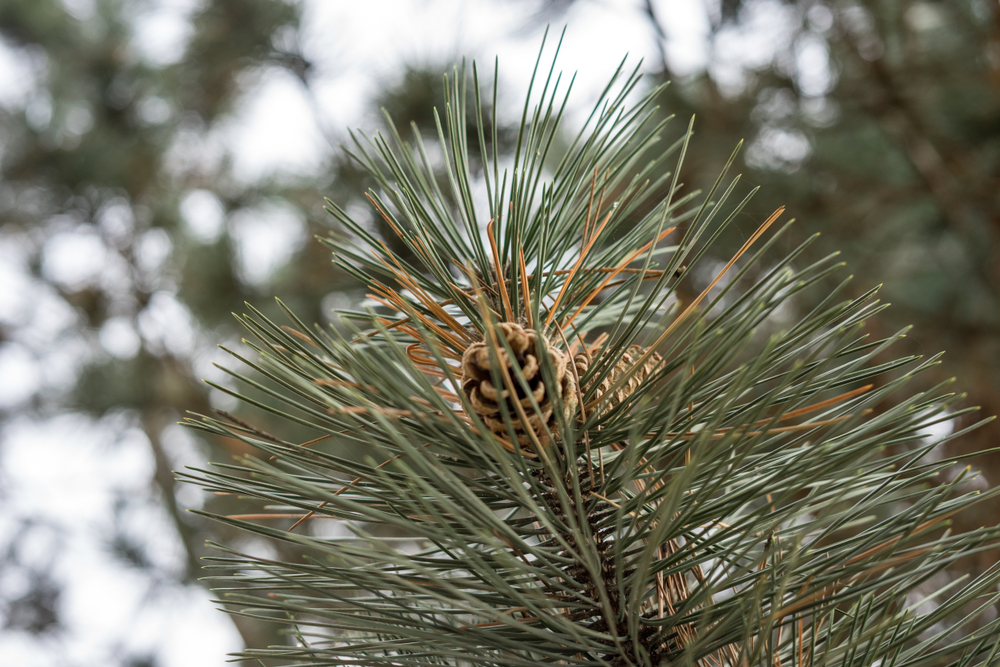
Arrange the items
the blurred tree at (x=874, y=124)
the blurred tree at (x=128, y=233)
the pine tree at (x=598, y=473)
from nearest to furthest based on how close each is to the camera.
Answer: the pine tree at (x=598, y=473) → the blurred tree at (x=874, y=124) → the blurred tree at (x=128, y=233)

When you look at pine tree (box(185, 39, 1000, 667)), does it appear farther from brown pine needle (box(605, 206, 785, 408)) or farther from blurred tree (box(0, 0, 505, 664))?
blurred tree (box(0, 0, 505, 664))

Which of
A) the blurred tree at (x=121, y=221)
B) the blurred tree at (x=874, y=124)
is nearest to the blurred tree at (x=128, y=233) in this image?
the blurred tree at (x=121, y=221)

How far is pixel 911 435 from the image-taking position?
0.24 metres

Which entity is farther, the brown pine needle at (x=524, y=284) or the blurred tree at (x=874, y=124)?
the blurred tree at (x=874, y=124)

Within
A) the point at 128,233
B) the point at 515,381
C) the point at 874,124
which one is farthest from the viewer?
the point at 128,233

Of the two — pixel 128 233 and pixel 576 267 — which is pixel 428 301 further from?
pixel 128 233

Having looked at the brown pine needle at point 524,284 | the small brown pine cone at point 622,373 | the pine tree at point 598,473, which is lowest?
the pine tree at point 598,473

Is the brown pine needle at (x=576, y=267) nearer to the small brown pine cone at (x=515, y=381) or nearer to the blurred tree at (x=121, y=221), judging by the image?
the small brown pine cone at (x=515, y=381)

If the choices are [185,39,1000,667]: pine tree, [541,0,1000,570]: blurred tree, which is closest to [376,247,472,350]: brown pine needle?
[185,39,1000,667]: pine tree

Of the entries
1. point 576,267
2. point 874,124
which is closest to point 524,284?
point 576,267

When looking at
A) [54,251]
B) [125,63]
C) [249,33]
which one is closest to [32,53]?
[125,63]

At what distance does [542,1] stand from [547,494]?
1.06m

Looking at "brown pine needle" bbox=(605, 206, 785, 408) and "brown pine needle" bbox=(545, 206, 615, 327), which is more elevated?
"brown pine needle" bbox=(545, 206, 615, 327)

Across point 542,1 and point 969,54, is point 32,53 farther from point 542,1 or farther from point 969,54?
point 969,54
